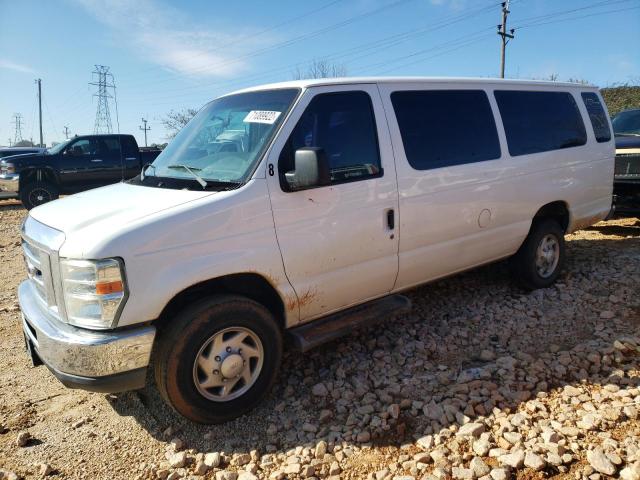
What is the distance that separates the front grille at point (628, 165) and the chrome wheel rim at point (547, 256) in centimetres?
314

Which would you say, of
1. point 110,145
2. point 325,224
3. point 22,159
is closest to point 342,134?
point 325,224

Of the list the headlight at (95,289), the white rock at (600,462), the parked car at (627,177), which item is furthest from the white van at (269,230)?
the parked car at (627,177)

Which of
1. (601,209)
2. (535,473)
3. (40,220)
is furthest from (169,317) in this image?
(601,209)

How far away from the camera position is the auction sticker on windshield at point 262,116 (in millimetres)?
3234

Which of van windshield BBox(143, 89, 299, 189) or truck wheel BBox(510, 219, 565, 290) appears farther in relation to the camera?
truck wheel BBox(510, 219, 565, 290)

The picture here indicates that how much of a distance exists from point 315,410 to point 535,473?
1.36 m

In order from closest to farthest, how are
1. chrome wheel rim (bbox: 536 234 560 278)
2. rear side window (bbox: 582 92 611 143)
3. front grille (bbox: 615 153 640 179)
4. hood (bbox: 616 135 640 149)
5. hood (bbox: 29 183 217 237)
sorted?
1. hood (bbox: 29 183 217 237)
2. chrome wheel rim (bbox: 536 234 560 278)
3. rear side window (bbox: 582 92 611 143)
4. front grille (bbox: 615 153 640 179)
5. hood (bbox: 616 135 640 149)

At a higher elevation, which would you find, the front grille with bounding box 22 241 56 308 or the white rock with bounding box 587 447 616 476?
the front grille with bounding box 22 241 56 308

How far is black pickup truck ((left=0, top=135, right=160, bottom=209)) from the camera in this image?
12.0 meters

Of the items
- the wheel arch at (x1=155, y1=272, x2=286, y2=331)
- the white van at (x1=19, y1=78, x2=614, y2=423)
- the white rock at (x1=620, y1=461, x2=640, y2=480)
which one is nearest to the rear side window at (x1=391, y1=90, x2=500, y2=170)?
the white van at (x1=19, y1=78, x2=614, y2=423)

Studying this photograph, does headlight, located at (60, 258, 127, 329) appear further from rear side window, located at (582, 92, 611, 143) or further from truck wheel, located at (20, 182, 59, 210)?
truck wheel, located at (20, 182, 59, 210)

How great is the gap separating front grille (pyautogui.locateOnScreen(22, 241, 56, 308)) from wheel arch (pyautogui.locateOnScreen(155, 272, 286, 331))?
640mm

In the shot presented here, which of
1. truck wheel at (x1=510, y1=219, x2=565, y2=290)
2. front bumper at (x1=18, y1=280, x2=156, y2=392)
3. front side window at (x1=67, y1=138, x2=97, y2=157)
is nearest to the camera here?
front bumper at (x1=18, y1=280, x2=156, y2=392)

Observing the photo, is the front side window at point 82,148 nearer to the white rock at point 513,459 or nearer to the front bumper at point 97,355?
the front bumper at point 97,355
